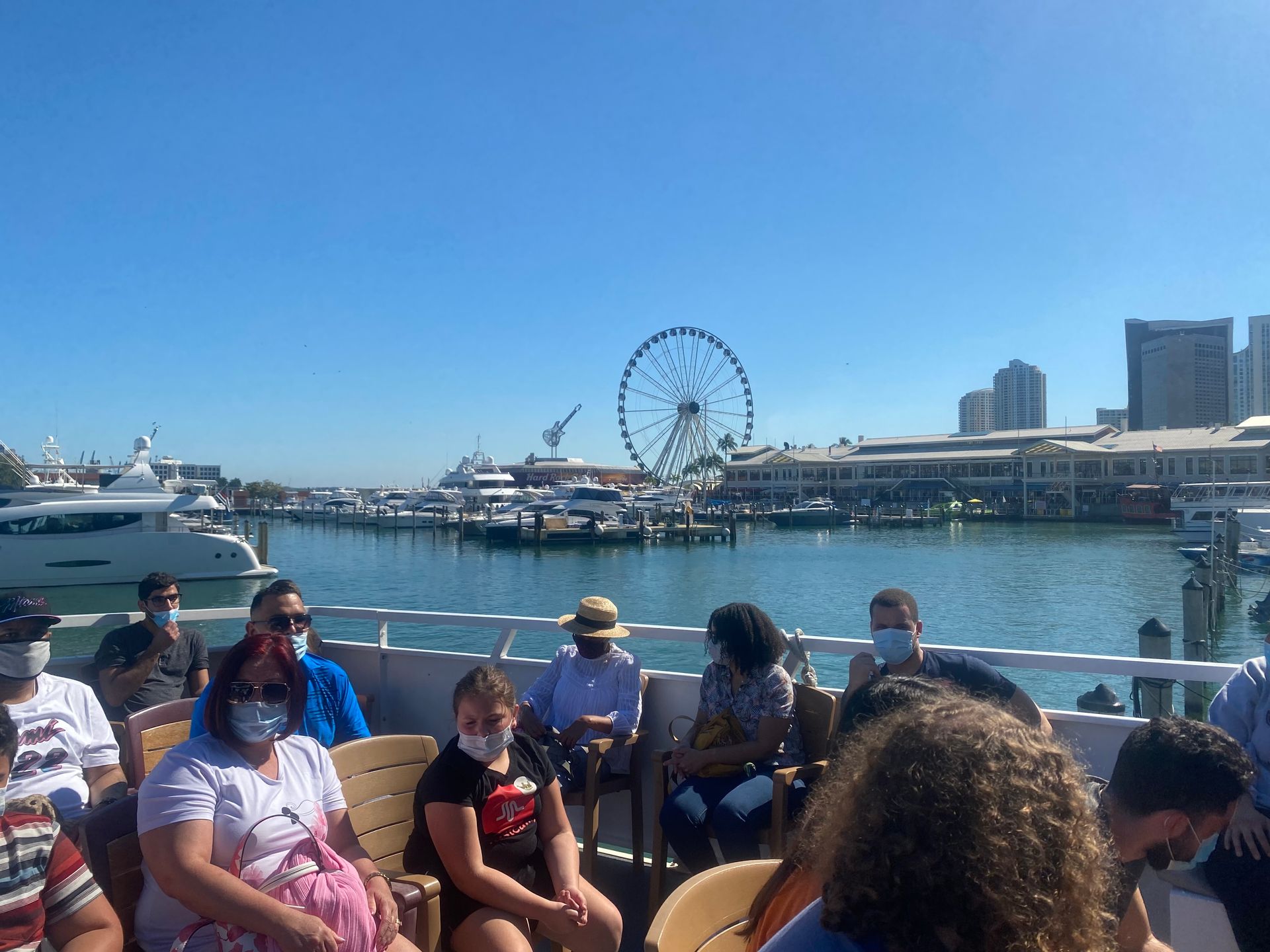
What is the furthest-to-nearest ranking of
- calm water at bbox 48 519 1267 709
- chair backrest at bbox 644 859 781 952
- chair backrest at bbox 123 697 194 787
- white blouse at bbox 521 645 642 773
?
calm water at bbox 48 519 1267 709, white blouse at bbox 521 645 642 773, chair backrest at bbox 123 697 194 787, chair backrest at bbox 644 859 781 952

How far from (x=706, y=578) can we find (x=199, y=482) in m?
23.3

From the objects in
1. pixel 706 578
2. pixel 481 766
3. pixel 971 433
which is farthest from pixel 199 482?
pixel 971 433

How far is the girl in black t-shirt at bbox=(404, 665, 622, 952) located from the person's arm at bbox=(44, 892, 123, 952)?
2.59 feet

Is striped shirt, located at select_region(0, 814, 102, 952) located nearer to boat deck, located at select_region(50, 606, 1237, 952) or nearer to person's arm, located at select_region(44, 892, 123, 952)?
person's arm, located at select_region(44, 892, 123, 952)

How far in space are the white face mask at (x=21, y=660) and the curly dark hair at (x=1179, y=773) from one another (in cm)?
321

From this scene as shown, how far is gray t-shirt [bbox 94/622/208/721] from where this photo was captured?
4.05 m

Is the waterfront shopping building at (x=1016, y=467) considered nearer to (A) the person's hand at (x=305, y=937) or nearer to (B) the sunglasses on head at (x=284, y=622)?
(B) the sunglasses on head at (x=284, y=622)

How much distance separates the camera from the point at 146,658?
→ 4070 millimetres

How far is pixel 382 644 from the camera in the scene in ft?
15.7

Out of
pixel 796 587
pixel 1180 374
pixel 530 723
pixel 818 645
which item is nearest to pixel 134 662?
pixel 530 723

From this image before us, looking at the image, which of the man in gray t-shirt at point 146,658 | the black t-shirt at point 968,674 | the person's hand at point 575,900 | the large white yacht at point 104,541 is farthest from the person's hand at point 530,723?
the large white yacht at point 104,541

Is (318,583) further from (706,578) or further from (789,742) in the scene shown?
(789,742)

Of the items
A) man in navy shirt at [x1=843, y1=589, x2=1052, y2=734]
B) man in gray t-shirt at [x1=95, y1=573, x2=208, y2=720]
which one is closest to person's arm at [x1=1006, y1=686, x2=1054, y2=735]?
man in navy shirt at [x1=843, y1=589, x2=1052, y2=734]

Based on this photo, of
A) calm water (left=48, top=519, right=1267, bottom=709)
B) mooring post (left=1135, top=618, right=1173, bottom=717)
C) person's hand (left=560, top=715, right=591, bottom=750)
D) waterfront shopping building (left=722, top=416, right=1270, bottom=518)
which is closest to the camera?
person's hand (left=560, top=715, right=591, bottom=750)
